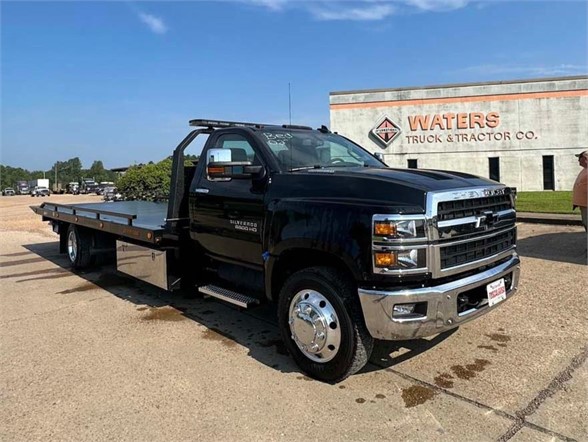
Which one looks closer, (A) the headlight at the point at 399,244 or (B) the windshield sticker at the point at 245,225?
(A) the headlight at the point at 399,244

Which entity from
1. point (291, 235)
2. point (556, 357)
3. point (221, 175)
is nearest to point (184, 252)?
point (221, 175)

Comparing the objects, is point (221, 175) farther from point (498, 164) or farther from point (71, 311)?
point (498, 164)

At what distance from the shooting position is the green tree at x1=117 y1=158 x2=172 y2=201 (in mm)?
16328

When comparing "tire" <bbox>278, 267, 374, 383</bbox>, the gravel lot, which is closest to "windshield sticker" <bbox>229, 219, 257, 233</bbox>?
"tire" <bbox>278, 267, 374, 383</bbox>

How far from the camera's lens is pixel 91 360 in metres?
4.26

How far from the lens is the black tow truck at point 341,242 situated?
131 inches

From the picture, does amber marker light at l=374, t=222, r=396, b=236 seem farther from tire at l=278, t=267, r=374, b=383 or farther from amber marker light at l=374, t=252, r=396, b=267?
tire at l=278, t=267, r=374, b=383

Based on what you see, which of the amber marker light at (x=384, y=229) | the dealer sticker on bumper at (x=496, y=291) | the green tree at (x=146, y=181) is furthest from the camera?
the green tree at (x=146, y=181)

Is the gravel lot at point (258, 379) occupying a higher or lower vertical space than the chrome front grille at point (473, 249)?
lower

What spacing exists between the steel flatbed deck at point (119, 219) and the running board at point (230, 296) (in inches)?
37.6

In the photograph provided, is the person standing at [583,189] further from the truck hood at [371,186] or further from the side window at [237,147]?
the side window at [237,147]

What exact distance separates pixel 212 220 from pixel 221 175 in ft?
2.87

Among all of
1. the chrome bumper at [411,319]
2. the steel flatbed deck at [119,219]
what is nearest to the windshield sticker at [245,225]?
the steel flatbed deck at [119,219]

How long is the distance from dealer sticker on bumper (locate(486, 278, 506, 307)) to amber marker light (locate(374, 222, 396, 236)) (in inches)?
42.4
